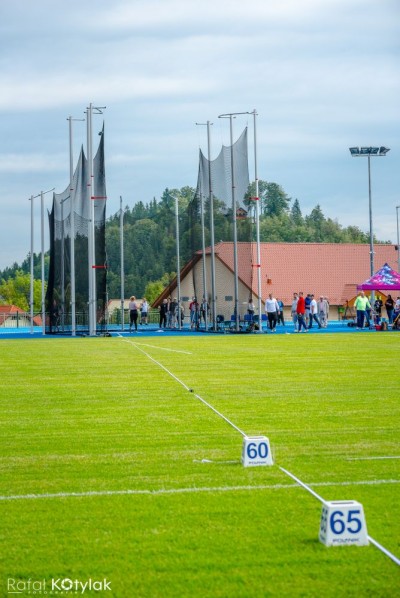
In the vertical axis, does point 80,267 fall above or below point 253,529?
above

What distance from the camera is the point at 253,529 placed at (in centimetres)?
700

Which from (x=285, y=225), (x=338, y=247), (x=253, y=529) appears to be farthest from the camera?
(x=285, y=225)

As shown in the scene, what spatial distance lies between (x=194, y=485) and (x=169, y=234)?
50.6 m

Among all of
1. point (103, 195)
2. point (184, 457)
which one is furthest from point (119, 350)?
point (184, 457)

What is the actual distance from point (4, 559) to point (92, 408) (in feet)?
26.9

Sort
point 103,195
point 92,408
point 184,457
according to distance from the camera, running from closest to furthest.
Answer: point 184,457 < point 92,408 < point 103,195

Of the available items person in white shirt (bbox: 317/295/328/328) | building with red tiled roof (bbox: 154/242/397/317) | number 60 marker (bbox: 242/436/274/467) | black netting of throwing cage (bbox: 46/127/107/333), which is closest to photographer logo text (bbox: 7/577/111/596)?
number 60 marker (bbox: 242/436/274/467)

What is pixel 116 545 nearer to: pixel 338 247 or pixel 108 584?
pixel 108 584

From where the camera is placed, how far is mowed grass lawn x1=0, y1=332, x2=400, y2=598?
602 centimetres

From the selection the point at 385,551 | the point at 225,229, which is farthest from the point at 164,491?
the point at 225,229

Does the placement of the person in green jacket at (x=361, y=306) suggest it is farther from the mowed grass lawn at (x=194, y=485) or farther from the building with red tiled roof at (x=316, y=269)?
the mowed grass lawn at (x=194, y=485)

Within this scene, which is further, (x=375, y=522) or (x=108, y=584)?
(x=375, y=522)

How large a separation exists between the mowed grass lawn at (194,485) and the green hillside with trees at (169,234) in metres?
31.5

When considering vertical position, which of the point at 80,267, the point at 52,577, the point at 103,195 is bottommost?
the point at 52,577
